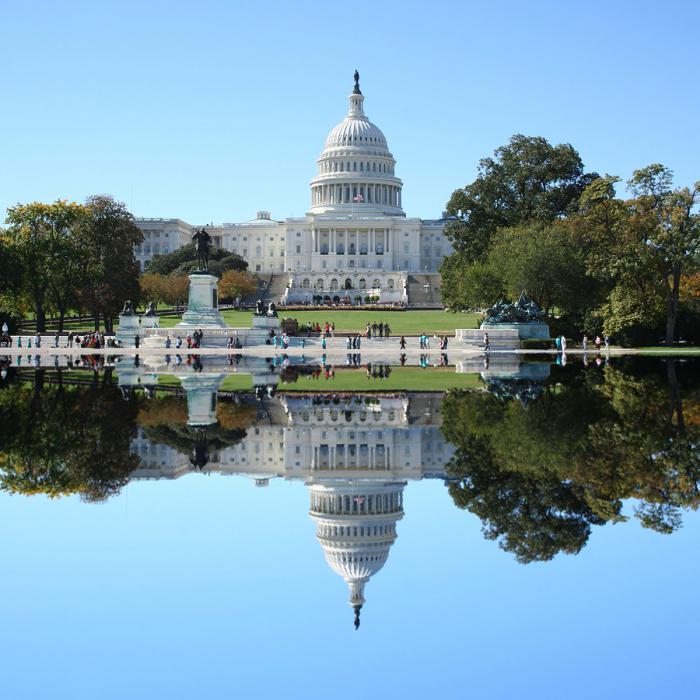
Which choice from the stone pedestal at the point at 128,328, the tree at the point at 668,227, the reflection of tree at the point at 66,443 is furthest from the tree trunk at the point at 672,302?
the reflection of tree at the point at 66,443

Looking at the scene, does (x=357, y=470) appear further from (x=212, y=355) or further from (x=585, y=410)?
(x=212, y=355)

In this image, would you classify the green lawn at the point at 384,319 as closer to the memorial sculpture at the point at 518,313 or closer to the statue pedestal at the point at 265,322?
the memorial sculpture at the point at 518,313

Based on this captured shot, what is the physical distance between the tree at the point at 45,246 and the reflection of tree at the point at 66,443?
166 feet

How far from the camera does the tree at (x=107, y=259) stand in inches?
3145

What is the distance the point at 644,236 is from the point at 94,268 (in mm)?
39593

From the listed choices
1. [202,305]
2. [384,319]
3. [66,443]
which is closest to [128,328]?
[202,305]

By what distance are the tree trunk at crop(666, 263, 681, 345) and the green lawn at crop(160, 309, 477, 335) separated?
61.4 feet

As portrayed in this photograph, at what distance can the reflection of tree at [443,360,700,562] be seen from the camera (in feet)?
38.0

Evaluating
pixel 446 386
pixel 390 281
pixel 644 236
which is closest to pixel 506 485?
pixel 446 386

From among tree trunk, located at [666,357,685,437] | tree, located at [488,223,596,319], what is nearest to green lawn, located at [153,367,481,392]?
tree trunk, located at [666,357,685,437]

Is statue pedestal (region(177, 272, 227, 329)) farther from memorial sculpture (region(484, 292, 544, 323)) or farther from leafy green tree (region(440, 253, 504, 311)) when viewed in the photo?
leafy green tree (region(440, 253, 504, 311))

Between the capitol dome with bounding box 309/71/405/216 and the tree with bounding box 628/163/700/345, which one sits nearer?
the tree with bounding box 628/163/700/345

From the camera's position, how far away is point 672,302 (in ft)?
193

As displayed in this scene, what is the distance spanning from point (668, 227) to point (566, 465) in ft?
153
